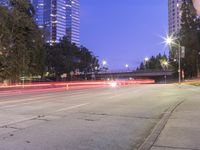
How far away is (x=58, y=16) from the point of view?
411ft

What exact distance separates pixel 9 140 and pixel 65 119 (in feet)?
13.0

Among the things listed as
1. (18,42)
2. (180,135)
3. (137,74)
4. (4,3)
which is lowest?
(180,135)

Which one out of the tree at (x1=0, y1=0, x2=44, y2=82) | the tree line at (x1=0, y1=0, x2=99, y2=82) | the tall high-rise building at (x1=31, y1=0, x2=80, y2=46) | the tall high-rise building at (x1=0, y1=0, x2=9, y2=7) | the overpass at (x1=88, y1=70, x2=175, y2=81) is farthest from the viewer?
the overpass at (x1=88, y1=70, x2=175, y2=81)

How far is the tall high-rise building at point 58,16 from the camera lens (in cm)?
10394

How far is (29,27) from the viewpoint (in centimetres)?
5178

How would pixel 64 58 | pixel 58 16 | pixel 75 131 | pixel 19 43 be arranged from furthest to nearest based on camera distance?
pixel 58 16, pixel 64 58, pixel 19 43, pixel 75 131

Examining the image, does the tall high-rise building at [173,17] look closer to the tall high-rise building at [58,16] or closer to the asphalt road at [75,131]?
Result: the tall high-rise building at [58,16]

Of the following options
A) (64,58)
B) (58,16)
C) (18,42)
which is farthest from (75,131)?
(58,16)

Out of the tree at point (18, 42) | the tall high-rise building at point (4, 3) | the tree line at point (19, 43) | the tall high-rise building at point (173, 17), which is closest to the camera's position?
the tall high-rise building at point (4, 3)

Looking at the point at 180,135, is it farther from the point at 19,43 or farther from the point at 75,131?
the point at 19,43

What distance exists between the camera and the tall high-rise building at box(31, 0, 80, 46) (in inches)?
4092

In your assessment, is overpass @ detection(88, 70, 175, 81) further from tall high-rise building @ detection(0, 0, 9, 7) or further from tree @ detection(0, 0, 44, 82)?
tall high-rise building @ detection(0, 0, 9, 7)

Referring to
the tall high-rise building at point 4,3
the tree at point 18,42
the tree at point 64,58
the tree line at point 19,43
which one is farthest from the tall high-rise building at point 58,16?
the tall high-rise building at point 4,3

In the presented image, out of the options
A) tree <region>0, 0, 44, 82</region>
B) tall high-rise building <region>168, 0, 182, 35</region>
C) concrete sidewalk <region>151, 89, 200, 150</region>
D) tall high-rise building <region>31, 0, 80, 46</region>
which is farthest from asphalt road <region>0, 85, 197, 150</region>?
tall high-rise building <region>168, 0, 182, 35</region>
